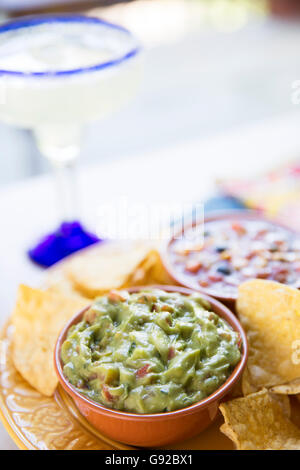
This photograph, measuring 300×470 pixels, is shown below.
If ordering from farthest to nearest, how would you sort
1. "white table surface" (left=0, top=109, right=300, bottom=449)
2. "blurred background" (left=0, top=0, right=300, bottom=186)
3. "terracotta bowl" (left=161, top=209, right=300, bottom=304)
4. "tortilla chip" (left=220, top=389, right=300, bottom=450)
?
"blurred background" (left=0, top=0, right=300, bottom=186), "white table surface" (left=0, top=109, right=300, bottom=449), "terracotta bowl" (left=161, top=209, right=300, bottom=304), "tortilla chip" (left=220, top=389, right=300, bottom=450)

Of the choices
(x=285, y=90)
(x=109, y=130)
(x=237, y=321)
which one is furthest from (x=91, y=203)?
(x=285, y=90)

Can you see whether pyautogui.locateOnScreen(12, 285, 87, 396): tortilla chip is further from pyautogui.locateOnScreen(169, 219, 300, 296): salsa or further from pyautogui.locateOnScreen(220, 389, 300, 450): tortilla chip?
pyautogui.locateOnScreen(220, 389, 300, 450): tortilla chip

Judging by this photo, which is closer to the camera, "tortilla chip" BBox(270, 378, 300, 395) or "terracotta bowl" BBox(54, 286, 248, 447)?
"terracotta bowl" BBox(54, 286, 248, 447)

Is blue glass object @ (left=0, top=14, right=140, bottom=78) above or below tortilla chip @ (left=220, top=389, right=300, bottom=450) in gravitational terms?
above

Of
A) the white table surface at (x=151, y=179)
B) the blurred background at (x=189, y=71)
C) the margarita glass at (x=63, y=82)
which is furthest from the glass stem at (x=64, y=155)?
the blurred background at (x=189, y=71)

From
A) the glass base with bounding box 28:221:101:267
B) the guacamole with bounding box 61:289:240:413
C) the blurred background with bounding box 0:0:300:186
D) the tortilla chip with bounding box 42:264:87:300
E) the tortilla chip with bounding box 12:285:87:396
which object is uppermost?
the guacamole with bounding box 61:289:240:413

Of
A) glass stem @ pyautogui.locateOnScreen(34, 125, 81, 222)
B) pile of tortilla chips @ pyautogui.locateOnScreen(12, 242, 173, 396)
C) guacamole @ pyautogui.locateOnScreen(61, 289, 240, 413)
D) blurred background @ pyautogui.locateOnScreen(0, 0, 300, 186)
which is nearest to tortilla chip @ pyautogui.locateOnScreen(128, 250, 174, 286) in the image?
pile of tortilla chips @ pyautogui.locateOnScreen(12, 242, 173, 396)

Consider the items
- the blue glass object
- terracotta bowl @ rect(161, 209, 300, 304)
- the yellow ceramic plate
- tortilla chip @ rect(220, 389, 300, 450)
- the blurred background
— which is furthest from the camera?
the blurred background
